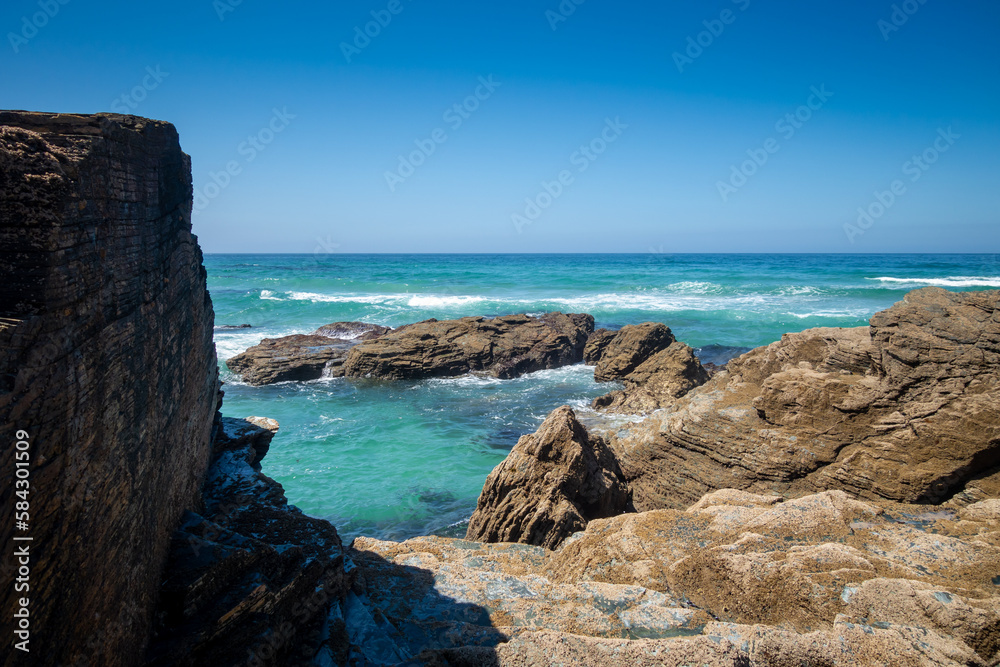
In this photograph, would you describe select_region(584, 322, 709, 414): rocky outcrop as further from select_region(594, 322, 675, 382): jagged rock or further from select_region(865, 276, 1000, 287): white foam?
select_region(865, 276, 1000, 287): white foam

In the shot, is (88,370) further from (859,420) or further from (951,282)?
(951,282)

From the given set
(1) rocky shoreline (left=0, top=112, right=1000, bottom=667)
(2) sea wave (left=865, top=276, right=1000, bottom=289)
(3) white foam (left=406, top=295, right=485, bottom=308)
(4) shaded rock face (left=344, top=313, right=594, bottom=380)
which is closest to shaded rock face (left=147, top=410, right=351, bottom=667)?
(1) rocky shoreline (left=0, top=112, right=1000, bottom=667)

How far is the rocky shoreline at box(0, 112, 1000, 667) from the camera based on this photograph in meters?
2.55

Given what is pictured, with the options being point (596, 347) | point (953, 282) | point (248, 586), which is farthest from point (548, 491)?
point (953, 282)

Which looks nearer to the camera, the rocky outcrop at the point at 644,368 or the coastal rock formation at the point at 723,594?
the coastal rock formation at the point at 723,594

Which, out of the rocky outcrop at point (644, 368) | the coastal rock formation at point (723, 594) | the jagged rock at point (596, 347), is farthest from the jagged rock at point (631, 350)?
the coastal rock formation at point (723, 594)

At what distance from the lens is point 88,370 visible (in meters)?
2.68

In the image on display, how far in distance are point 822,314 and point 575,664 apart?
117ft

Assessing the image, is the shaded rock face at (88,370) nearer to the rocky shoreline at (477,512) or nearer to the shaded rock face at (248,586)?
the rocky shoreline at (477,512)

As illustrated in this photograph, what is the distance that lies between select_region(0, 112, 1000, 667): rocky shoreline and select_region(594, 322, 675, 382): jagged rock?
9.97 meters

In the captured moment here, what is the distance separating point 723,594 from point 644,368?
12.9 m

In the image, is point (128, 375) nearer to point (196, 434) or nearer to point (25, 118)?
point (25, 118)

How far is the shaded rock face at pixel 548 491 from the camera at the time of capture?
272 inches

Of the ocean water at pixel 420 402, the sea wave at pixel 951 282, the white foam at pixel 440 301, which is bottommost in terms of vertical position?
the ocean water at pixel 420 402
